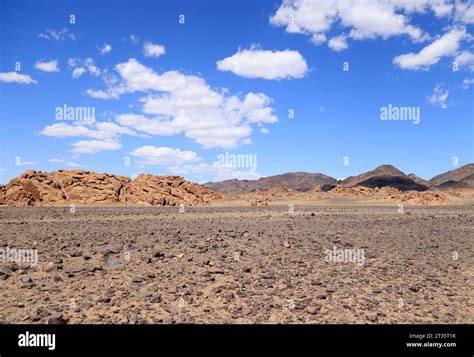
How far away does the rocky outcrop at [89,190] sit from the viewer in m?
44.4

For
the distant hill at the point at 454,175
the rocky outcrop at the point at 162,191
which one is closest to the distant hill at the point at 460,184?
the distant hill at the point at 454,175

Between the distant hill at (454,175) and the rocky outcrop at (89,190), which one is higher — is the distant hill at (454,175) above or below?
above

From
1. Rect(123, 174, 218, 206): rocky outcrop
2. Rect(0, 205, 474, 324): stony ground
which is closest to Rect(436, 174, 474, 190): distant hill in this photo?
Rect(123, 174, 218, 206): rocky outcrop

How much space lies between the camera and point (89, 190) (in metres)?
50.0

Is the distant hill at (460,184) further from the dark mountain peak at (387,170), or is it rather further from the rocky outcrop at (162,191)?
the rocky outcrop at (162,191)

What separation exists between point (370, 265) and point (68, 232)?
1206 centimetres

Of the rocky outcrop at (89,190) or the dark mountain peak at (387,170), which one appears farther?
the dark mountain peak at (387,170)

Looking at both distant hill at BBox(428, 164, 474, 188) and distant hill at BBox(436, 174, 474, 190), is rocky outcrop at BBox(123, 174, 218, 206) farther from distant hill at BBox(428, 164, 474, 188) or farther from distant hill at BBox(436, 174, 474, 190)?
distant hill at BBox(428, 164, 474, 188)

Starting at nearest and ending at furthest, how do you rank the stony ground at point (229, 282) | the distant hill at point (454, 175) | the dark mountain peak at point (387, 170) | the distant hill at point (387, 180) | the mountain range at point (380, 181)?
the stony ground at point (229, 282) < the distant hill at point (387, 180) < the mountain range at point (380, 181) < the dark mountain peak at point (387, 170) < the distant hill at point (454, 175)

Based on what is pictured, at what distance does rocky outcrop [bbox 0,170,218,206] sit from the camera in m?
44.4
